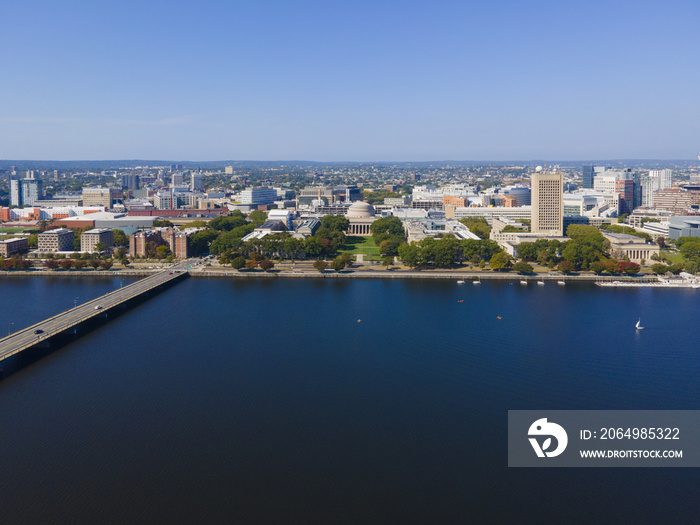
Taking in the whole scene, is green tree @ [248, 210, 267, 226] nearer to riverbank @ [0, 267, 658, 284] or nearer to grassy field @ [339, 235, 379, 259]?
grassy field @ [339, 235, 379, 259]

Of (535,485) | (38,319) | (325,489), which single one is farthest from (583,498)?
(38,319)

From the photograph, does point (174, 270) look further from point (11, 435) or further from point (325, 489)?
point (325, 489)

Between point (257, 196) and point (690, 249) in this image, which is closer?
point (690, 249)

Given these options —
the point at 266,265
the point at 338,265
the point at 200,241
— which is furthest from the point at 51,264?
the point at 338,265

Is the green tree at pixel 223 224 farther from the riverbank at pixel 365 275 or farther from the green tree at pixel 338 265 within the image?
the green tree at pixel 338 265

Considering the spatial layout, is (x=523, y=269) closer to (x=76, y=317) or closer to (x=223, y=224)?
(x=76, y=317)

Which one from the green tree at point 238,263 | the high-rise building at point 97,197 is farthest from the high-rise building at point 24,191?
the green tree at point 238,263
